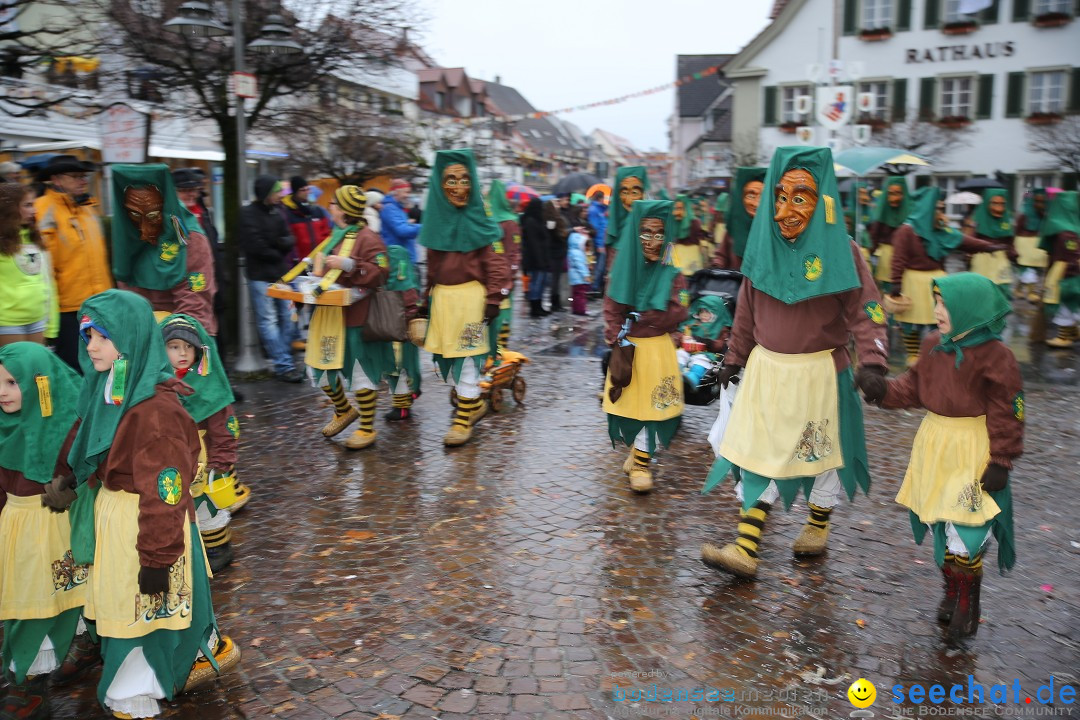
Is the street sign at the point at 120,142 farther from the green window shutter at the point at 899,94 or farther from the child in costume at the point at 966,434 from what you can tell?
the green window shutter at the point at 899,94

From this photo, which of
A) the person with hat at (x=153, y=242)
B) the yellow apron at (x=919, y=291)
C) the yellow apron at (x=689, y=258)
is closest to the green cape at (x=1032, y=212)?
the yellow apron at (x=919, y=291)

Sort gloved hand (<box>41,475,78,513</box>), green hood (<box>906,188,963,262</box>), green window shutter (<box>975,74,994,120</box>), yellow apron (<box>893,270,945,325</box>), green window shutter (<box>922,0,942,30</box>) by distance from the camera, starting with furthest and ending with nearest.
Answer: green window shutter (<box>922,0,942,30</box>), green window shutter (<box>975,74,994,120</box>), yellow apron (<box>893,270,945,325</box>), green hood (<box>906,188,963,262</box>), gloved hand (<box>41,475,78,513</box>)

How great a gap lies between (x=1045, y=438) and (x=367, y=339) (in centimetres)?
614

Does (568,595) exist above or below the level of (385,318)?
below

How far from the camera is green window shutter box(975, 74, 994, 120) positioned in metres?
32.3

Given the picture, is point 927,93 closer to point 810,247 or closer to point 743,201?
point 743,201

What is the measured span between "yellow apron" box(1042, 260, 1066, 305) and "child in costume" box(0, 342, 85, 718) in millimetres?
12547

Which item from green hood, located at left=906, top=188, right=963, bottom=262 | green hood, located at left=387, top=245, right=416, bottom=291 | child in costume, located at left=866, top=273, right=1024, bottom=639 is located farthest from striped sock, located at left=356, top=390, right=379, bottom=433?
green hood, located at left=906, top=188, right=963, bottom=262

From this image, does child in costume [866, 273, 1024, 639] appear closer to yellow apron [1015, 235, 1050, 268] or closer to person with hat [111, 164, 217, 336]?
person with hat [111, 164, 217, 336]

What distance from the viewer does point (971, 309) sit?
4105 mm

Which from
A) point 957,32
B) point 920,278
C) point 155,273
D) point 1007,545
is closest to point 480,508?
point 155,273

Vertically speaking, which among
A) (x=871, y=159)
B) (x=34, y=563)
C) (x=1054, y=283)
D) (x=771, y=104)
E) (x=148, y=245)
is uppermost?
(x=771, y=104)

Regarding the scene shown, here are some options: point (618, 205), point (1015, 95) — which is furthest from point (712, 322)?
point (1015, 95)

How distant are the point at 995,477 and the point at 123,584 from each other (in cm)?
375
